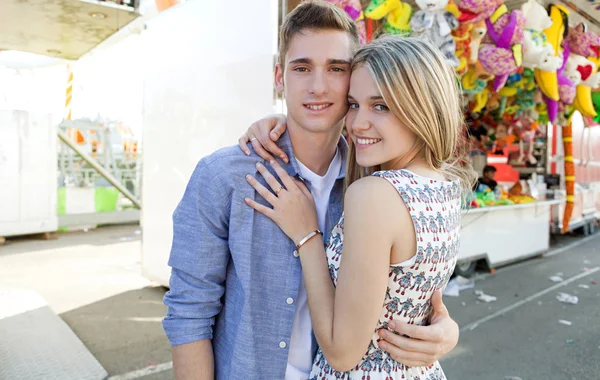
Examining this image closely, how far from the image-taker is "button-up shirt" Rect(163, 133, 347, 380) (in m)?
1.27

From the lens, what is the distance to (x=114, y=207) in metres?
10.4

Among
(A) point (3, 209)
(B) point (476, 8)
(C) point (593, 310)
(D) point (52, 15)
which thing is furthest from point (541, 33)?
(A) point (3, 209)

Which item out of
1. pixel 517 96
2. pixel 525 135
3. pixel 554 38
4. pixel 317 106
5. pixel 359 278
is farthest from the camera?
pixel 525 135

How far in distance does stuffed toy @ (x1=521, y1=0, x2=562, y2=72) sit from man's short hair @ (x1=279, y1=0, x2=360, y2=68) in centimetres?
436

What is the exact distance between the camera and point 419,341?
1.25 m

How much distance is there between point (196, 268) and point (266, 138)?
48cm

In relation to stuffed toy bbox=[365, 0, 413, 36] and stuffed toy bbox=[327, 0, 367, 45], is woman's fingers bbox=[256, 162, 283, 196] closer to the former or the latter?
stuffed toy bbox=[327, 0, 367, 45]

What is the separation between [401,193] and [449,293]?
482cm

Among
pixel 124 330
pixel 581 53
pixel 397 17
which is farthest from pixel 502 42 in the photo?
pixel 124 330

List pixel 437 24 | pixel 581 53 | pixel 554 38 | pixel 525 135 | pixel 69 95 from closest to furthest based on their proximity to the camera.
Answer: pixel 437 24 < pixel 554 38 < pixel 581 53 < pixel 525 135 < pixel 69 95

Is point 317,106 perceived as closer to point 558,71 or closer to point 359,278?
point 359,278

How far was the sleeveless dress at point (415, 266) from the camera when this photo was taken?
3.72 ft

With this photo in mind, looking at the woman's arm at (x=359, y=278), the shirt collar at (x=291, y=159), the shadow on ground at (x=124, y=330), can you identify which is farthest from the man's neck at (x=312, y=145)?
the shadow on ground at (x=124, y=330)

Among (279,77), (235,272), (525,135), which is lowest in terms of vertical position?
(235,272)
